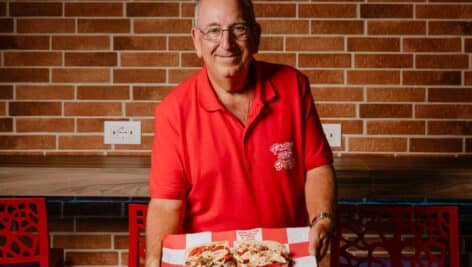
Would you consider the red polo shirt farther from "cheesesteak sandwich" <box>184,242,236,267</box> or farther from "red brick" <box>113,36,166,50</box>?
"red brick" <box>113,36,166,50</box>

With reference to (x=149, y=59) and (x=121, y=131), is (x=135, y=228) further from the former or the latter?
(x=149, y=59)

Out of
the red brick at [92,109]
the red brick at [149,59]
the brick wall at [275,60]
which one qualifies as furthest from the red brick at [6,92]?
the red brick at [149,59]

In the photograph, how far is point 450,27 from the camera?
232cm

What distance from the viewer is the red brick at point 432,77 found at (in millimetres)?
2334

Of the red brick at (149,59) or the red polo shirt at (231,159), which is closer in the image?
the red polo shirt at (231,159)

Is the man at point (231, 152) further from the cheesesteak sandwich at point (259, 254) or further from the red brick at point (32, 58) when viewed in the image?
the red brick at point (32, 58)

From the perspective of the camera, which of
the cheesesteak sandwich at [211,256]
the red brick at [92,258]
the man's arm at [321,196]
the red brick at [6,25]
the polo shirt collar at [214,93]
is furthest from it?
the red brick at [92,258]

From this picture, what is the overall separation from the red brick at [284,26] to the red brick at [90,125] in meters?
0.87

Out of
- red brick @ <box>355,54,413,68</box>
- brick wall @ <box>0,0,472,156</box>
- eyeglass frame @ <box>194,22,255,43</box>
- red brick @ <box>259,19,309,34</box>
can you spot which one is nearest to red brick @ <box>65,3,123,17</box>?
brick wall @ <box>0,0,472,156</box>

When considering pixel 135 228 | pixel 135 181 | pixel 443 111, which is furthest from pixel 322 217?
pixel 443 111

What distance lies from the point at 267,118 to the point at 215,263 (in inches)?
17.8

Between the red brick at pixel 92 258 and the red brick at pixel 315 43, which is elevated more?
the red brick at pixel 315 43

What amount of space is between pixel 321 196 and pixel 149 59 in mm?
1357

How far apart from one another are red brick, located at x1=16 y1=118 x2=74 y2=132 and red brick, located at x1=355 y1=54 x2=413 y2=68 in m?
1.38
